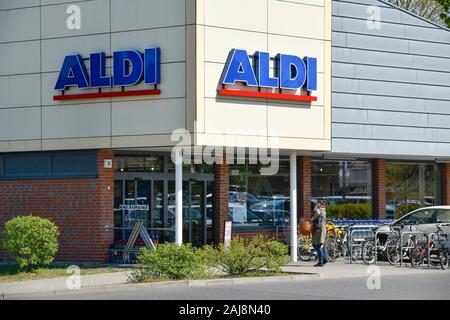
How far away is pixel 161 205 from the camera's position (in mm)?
30328

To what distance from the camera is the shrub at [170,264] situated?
22984 millimetres

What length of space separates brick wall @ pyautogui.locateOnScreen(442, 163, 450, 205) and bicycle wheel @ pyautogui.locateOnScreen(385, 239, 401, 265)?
9.14 meters

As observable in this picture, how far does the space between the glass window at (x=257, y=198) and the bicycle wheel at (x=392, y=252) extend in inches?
201

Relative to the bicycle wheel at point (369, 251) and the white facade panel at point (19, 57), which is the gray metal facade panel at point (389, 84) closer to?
the bicycle wheel at point (369, 251)

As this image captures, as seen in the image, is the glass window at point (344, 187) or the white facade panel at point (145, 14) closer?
the white facade panel at point (145, 14)

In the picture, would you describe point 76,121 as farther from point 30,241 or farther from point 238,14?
point 238,14

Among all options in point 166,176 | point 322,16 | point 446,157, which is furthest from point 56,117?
point 446,157

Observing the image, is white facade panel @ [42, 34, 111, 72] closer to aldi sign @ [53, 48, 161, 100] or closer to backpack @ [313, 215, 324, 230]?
aldi sign @ [53, 48, 161, 100]

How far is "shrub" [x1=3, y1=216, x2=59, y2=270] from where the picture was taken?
25.1m

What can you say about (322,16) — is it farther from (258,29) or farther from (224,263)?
(224,263)

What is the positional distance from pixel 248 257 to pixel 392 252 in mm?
6157

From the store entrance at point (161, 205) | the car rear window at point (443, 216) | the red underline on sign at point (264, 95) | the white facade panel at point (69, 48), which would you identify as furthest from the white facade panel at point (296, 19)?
the car rear window at point (443, 216)

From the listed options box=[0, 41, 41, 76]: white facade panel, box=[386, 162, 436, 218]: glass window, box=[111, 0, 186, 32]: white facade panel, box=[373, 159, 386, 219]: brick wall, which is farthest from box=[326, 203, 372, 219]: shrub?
box=[0, 41, 41, 76]: white facade panel

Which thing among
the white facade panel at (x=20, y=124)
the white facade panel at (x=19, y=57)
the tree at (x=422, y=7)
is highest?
the tree at (x=422, y=7)
